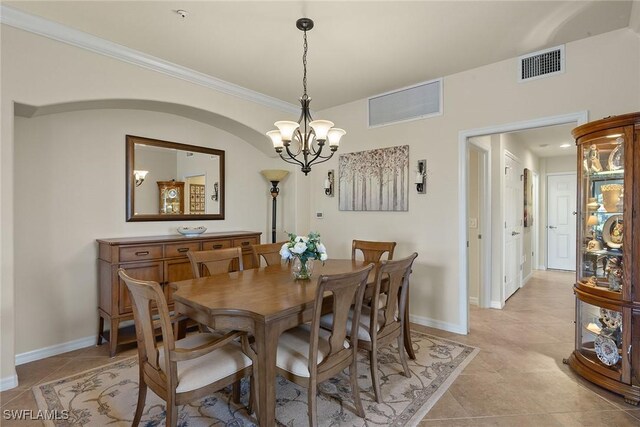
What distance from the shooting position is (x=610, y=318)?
2.41m

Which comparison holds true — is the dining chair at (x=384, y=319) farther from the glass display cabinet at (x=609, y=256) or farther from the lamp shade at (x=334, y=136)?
the glass display cabinet at (x=609, y=256)

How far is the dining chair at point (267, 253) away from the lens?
3109 millimetres

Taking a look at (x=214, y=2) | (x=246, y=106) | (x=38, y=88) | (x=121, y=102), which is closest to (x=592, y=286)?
(x=214, y=2)

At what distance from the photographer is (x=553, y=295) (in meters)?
5.06

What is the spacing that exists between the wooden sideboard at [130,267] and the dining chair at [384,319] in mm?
1698

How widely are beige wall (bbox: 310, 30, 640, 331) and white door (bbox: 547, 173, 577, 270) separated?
3914 mm

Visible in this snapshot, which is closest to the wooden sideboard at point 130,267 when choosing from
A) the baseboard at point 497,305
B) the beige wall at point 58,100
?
the beige wall at point 58,100

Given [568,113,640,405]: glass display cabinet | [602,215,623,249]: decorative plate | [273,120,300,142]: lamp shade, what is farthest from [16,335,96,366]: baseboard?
[602,215,623,249]: decorative plate

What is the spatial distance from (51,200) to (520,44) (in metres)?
4.47

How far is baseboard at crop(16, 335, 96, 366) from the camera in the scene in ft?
9.20

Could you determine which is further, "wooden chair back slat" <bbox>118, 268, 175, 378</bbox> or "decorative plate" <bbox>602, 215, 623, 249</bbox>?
"decorative plate" <bbox>602, 215, 623, 249</bbox>

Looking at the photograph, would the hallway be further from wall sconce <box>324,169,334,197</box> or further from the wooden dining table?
wall sconce <box>324,169,334,197</box>

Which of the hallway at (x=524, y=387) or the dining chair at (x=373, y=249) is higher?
the dining chair at (x=373, y=249)

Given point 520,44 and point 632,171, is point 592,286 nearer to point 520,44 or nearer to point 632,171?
point 632,171
